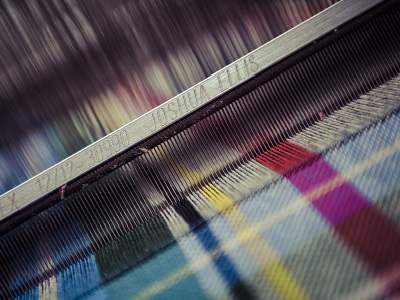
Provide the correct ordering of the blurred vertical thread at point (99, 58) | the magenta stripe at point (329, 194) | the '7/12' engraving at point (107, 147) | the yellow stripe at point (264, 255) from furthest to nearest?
the blurred vertical thread at point (99, 58) < the '7/12' engraving at point (107, 147) < the magenta stripe at point (329, 194) < the yellow stripe at point (264, 255)

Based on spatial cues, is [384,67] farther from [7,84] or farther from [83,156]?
[7,84]

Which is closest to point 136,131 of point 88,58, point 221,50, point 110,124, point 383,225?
point 110,124

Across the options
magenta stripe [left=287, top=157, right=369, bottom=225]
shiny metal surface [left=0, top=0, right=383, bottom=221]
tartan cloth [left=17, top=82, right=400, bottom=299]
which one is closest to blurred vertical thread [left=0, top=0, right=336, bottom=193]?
shiny metal surface [left=0, top=0, right=383, bottom=221]

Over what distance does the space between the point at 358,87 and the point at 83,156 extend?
3.72 ft

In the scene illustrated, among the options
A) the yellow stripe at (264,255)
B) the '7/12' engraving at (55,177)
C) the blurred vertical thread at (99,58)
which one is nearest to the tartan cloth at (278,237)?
the yellow stripe at (264,255)

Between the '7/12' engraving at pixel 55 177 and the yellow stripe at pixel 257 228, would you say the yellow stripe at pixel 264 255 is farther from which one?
the '7/12' engraving at pixel 55 177

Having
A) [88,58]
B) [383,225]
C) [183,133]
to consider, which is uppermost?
[88,58]

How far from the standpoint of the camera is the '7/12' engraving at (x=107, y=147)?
4.59 feet

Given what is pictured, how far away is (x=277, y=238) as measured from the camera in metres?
1.11

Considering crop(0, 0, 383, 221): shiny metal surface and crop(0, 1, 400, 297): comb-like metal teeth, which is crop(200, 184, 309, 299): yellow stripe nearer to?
crop(0, 1, 400, 297): comb-like metal teeth

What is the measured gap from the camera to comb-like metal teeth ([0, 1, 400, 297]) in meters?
1.46

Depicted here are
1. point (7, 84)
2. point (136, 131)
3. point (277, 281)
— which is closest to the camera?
point (277, 281)

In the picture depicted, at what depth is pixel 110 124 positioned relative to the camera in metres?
1.53

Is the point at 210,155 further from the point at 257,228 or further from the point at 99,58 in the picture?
the point at 99,58
